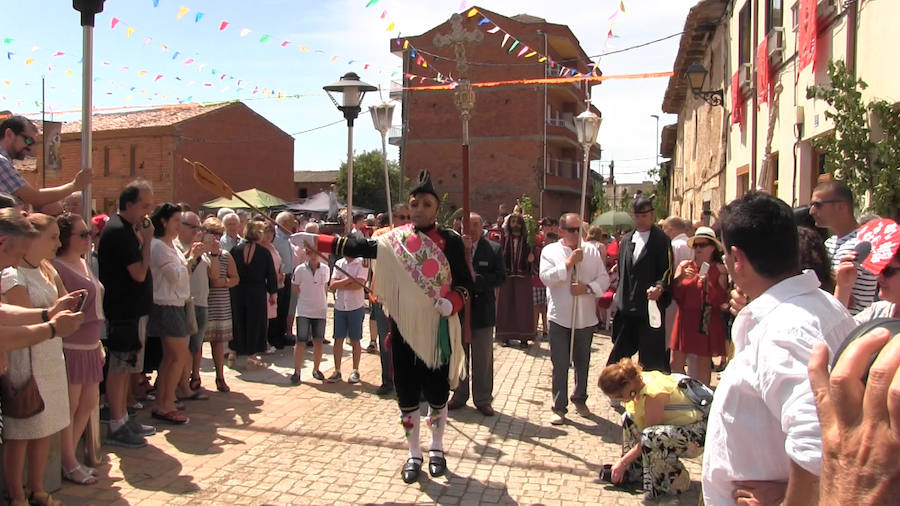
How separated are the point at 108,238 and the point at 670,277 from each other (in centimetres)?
474

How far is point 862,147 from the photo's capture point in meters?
6.18

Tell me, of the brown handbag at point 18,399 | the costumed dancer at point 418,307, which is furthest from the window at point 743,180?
the brown handbag at point 18,399

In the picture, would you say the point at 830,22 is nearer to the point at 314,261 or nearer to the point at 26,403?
the point at 314,261

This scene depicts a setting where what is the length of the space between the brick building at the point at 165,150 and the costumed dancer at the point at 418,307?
89.0 ft

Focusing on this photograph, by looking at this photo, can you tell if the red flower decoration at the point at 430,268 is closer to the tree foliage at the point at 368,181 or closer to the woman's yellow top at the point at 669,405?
the woman's yellow top at the point at 669,405

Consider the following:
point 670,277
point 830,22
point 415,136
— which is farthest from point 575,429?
point 415,136

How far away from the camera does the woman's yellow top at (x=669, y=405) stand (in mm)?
4430

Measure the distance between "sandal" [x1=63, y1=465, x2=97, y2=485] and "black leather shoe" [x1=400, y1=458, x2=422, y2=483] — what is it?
6.66ft

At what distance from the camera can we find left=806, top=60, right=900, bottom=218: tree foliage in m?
5.82

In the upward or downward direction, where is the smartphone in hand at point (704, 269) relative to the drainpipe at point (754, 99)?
downward

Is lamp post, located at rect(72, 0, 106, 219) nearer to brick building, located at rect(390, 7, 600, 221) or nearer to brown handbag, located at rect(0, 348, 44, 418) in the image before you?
brown handbag, located at rect(0, 348, 44, 418)

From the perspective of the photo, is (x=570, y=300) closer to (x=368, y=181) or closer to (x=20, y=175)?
(x=20, y=175)

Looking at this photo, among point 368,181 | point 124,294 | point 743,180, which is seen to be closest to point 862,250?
point 124,294

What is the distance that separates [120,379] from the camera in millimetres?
5184
